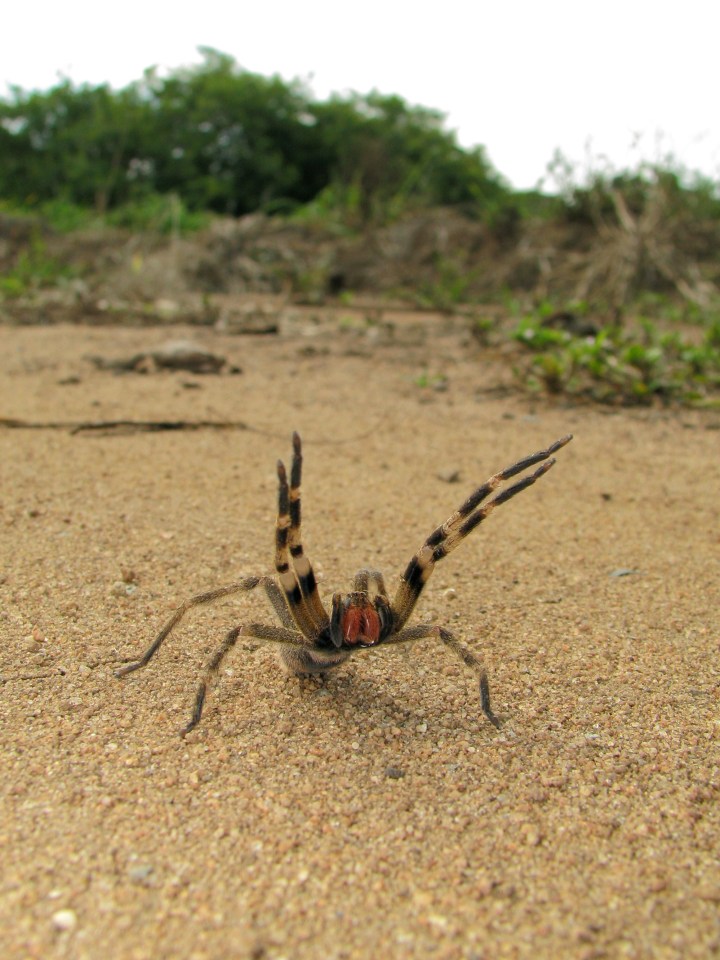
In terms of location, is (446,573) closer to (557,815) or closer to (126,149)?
(557,815)

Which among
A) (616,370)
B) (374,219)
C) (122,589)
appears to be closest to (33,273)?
(374,219)

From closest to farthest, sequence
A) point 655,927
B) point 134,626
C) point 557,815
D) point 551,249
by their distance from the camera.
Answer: point 655,927, point 557,815, point 134,626, point 551,249

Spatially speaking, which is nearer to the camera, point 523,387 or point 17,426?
point 17,426

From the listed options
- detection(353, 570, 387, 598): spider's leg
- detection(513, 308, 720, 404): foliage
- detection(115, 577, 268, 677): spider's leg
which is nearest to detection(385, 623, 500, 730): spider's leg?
detection(353, 570, 387, 598): spider's leg

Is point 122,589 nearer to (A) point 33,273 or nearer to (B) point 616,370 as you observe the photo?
(B) point 616,370

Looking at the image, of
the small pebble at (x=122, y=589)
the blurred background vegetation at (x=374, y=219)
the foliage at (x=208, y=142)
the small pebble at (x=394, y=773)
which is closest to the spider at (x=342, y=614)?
the small pebble at (x=394, y=773)

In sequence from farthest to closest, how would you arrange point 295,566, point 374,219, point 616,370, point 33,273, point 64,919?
point 374,219 < point 33,273 < point 616,370 < point 295,566 < point 64,919

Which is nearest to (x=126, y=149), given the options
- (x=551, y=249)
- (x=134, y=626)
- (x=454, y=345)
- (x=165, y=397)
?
(x=551, y=249)
